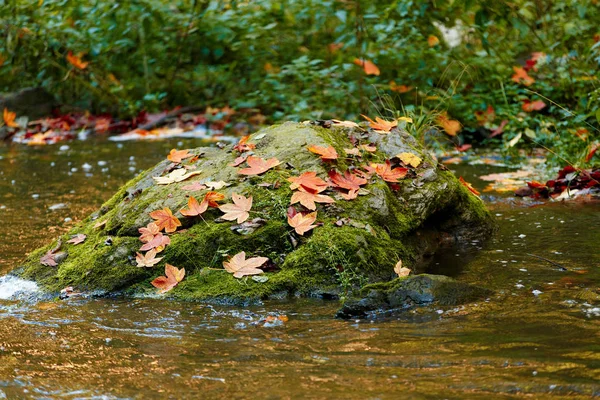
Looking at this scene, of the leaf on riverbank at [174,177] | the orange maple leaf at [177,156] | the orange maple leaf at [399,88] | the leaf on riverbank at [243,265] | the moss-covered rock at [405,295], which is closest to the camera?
the moss-covered rock at [405,295]

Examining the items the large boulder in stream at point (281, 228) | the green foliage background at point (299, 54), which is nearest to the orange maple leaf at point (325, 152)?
the large boulder in stream at point (281, 228)

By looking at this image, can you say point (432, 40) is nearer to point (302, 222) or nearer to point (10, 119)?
point (302, 222)

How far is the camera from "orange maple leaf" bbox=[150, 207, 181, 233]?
11.6 feet

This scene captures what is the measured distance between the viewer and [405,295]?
2924 millimetres

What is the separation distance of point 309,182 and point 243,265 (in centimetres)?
59

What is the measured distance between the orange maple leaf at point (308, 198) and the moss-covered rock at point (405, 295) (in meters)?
0.68

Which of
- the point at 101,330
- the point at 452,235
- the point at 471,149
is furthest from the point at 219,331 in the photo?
the point at 471,149

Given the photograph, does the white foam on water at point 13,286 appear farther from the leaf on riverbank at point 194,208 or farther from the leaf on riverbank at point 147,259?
the leaf on riverbank at point 194,208

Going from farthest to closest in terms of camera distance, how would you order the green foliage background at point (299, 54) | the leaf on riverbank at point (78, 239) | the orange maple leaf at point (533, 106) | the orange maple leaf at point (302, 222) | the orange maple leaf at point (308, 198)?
1. the green foliage background at point (299, 54)
2. the orange maple leaf at point (533, 106)
3. the leaf on riverbank at point (78, 239)
4. the orange maple leaf at point (308, 198)
5. the orange maple leaf at point (302, 222)

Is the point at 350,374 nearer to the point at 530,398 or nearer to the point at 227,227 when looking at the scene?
the point at 530,398

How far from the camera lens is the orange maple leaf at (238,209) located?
3453mm

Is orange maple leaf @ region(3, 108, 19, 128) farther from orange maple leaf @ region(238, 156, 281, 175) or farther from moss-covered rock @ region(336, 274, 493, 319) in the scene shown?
moss-covered rock @ region(336, 274, 493, 319)

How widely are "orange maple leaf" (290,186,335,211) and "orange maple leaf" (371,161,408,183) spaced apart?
45 centimetres

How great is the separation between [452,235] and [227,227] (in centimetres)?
144
